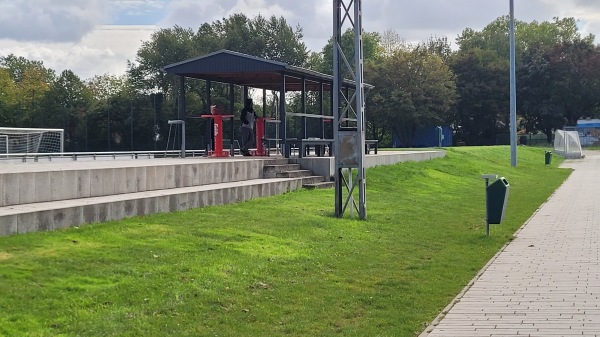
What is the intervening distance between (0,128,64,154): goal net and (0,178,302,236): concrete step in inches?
419

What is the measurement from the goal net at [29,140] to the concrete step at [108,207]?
34.9 feet

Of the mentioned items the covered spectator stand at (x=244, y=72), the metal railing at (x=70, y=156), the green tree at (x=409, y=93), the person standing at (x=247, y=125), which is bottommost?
the metal railing at (x=70, y=156)

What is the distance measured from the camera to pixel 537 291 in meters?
9.99

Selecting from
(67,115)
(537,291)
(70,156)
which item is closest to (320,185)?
(70,156)

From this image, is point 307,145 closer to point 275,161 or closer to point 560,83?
point 275,161

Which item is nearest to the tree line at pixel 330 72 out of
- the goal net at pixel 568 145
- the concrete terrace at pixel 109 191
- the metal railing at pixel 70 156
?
the metal railing at pixel 70 156

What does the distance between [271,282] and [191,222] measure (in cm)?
294

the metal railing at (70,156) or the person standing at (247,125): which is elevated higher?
the person standing at (247,125)

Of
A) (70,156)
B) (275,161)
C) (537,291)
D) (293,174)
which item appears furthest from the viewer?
(70,156)

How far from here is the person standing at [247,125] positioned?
2231 centimetres

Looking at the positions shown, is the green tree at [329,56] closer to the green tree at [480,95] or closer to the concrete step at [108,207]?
the green tree at [480,95]

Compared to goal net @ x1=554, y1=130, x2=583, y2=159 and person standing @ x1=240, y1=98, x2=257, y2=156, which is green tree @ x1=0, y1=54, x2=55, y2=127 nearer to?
person standing @ x1=240, y1=98, x2=257, y2=156

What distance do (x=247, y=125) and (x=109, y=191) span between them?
376 inches

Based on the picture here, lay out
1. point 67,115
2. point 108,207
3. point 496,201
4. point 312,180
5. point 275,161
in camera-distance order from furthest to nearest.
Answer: point 67,115
point 275,161
point 312,180
point 496,201
point 108,207
